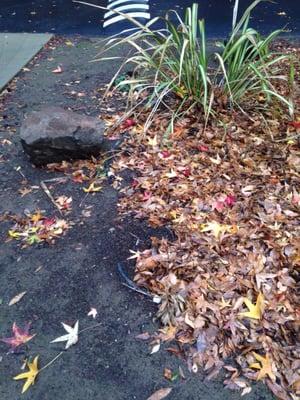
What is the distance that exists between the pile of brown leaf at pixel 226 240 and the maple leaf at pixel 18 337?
61 cm

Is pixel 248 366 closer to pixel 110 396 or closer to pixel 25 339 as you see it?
pixel 110 396

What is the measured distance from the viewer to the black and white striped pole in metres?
5.80

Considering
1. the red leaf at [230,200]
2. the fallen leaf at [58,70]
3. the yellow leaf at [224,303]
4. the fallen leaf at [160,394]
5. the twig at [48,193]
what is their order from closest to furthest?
1. the fallen leaf at [160,394]
2. the yellow leaf at [224,303]
3. the red leaf at [230,200]
4. the twig at [48,193]
5. the fallen leaf at [58,70]

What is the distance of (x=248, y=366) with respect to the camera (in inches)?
67.1

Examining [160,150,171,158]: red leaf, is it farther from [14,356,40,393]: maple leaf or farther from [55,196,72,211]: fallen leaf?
[14,356,40,393]: maple leaf

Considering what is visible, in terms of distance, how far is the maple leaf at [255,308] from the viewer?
1.86 meters

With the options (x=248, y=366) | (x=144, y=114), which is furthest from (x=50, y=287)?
(x=144, y=114)

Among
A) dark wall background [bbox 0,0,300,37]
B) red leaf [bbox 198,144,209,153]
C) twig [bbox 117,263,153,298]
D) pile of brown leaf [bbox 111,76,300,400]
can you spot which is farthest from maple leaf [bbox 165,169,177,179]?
dark wall background [bbox 0,0,300,37]

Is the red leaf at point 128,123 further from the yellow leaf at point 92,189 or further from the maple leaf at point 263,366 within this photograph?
the maple leaf at point 263,366

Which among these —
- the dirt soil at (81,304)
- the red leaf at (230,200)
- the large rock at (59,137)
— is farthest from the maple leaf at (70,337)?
the large rock at (59,137)

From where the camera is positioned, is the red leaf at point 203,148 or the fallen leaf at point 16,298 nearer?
the fallen leaf at point 16,298

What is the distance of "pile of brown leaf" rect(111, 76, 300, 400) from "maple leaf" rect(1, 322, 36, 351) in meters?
0.61

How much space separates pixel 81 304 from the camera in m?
2.02

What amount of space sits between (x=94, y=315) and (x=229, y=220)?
3.16 feet
